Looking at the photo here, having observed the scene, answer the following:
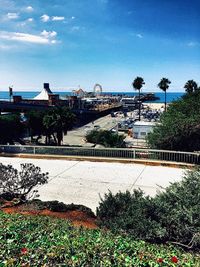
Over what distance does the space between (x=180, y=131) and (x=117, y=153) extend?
4.79 meters

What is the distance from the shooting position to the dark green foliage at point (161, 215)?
645cm

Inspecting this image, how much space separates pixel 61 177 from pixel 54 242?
9.54 metres

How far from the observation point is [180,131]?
63.0 ft

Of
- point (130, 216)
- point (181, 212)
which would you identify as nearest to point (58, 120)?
point (130, 216)

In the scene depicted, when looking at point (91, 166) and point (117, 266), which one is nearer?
point (117, 266)

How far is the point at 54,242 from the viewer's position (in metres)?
4.69

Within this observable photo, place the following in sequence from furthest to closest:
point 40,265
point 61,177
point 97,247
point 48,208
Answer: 1. point 61,177
2. point 48,208
3. point 97,247
4. point 40,265

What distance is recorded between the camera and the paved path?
11.7 meters

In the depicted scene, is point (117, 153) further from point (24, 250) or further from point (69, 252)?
point (24, 250)

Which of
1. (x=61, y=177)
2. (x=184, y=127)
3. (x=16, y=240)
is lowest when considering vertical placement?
(x=61, y=177)

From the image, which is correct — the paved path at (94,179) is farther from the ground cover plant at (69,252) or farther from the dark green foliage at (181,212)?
the ground cover plant at (69,252)

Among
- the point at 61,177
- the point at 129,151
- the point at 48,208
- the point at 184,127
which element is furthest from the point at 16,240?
the point at 184,127

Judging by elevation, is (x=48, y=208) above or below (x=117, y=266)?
below

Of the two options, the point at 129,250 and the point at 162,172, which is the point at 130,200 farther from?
the point at 162,172
